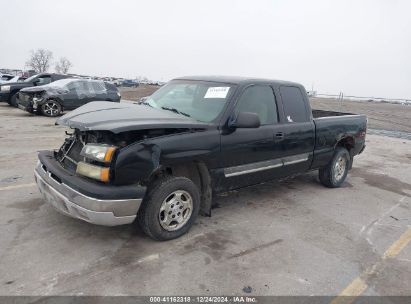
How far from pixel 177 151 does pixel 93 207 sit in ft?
3.19

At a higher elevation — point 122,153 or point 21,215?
point 122,153

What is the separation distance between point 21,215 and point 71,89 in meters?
10.6

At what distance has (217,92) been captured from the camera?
4547mm

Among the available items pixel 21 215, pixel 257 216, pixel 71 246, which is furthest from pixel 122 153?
pixel 257 216

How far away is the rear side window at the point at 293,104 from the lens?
17.0ft

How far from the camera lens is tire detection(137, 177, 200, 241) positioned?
11.9 ft

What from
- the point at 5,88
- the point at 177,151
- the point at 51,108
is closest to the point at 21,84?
the point at 5,88

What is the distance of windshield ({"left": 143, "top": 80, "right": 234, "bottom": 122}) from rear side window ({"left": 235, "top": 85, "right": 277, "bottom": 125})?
0.22 meters

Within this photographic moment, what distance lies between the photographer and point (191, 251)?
3.70 meters

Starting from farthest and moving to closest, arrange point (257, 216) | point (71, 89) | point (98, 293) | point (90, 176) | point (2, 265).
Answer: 1. point (71, 89)
2. point (257, 216)
3. point (90, 176)
4. point (2, 265)
5. point (98, 293)

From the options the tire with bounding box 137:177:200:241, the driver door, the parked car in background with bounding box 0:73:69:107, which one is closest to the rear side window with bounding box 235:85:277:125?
the driver door

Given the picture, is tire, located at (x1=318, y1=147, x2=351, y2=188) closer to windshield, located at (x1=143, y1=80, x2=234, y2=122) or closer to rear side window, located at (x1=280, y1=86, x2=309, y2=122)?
rear side window, located at (x1=280, y1=86, x2=309, y2=122)

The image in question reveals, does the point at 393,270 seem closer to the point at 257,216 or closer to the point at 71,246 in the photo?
the point at 257,216

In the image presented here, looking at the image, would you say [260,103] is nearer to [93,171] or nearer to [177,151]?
[177,151]
